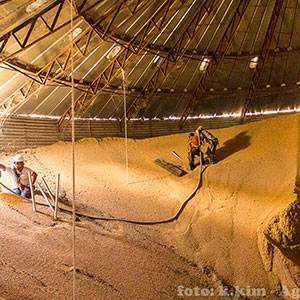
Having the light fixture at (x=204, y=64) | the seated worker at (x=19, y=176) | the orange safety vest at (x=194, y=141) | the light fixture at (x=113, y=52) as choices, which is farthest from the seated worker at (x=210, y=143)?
the light fixture at (x=204, y=64)

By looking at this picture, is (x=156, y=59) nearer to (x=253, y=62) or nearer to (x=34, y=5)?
(x=253, y=62)

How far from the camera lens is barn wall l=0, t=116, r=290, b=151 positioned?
1388cm

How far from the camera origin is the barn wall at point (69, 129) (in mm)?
13883

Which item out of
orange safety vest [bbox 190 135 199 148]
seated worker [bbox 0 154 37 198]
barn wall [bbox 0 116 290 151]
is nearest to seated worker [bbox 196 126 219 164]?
orange safety vest [bbox 190 135 199 148]

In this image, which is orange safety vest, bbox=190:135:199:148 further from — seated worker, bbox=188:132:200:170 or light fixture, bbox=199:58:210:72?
light fixture, bbox=199:58:210:72

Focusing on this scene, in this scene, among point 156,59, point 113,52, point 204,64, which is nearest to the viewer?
point 113,52

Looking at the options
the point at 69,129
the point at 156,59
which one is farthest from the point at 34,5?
the point at 69,129

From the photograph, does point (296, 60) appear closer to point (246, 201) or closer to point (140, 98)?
point (140, 98)

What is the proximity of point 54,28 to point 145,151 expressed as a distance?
640 cm

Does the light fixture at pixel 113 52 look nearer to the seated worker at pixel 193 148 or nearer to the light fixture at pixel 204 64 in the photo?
the seated worker at pixel 193 148

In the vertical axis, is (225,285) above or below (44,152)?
below

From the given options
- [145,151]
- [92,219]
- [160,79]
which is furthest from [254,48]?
[92,219]

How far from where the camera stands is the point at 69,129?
642 inches

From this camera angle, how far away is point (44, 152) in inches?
564
